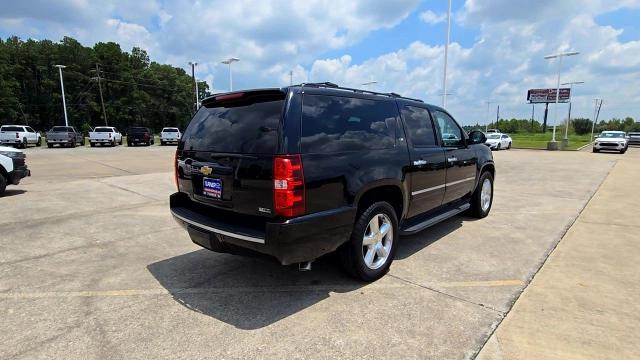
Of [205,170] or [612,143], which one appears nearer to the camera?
[205,170]

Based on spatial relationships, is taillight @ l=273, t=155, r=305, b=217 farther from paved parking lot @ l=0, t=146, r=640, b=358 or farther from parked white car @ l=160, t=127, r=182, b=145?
parked white car @ l=160, t=127, r=182, b=145

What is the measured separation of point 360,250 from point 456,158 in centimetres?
258

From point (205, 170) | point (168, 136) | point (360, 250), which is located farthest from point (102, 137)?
point (360, 250)

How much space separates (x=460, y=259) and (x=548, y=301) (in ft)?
4.05

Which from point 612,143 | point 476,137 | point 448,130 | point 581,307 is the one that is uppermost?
point 448,130

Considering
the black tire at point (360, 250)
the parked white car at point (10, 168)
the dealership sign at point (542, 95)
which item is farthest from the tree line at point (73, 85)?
the dealership sign at point (542, 95)

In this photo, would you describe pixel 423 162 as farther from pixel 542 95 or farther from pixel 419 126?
pixel 542 95

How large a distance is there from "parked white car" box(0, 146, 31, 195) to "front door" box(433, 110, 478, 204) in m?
9.16

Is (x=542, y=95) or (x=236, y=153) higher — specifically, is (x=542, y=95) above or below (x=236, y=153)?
above

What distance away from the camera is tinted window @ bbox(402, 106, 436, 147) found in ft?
15.6

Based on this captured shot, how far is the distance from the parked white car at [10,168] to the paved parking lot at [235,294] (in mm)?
2722

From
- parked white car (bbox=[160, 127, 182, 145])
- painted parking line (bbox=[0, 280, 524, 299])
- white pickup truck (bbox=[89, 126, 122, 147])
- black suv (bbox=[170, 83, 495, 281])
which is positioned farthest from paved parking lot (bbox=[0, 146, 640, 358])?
parked white car (bbox=[160, 127, 182, 145])

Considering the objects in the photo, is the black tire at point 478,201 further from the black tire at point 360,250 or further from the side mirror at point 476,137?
the black tire at point 360,250

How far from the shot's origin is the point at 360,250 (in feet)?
12.6
